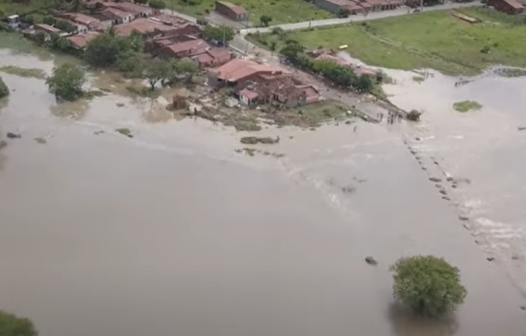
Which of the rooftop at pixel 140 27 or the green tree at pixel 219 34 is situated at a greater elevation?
the green tree at pixel 219 34

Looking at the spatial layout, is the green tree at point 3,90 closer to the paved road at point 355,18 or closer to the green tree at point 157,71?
the green tree at point 157,71

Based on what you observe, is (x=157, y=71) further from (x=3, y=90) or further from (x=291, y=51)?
(x=291, y=51)

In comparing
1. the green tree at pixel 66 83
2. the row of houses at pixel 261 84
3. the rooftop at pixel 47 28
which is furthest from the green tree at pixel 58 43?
the row of houses at pixel 261 84

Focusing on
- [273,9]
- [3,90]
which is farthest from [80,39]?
[273,9]

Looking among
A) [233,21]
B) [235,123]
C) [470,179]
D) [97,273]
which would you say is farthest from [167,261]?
[233,21]

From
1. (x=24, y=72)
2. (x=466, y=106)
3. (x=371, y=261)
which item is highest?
(x=466, y=106)
